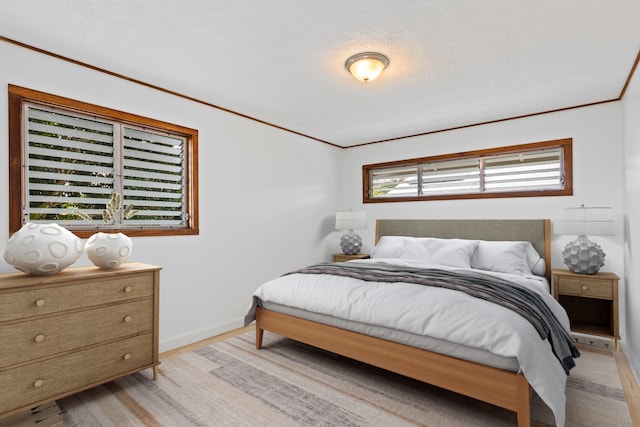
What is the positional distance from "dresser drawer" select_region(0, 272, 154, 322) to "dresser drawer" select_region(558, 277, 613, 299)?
3.64 meters

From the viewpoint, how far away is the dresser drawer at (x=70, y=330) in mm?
1830

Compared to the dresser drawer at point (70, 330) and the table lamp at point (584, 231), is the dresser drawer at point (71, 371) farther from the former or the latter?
the table lamp at point (584, 231)

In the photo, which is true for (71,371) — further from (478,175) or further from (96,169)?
(478,175)

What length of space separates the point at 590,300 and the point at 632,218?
1070mm

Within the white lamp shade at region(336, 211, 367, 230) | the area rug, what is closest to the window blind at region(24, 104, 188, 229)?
the area rug

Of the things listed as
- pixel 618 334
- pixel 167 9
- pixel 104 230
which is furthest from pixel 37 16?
pixel 618 334

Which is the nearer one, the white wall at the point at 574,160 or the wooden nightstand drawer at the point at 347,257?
the white wall at the point at 574,160

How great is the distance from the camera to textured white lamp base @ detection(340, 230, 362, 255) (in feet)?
15.5

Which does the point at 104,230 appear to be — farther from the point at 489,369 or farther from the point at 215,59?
the point at 489,369

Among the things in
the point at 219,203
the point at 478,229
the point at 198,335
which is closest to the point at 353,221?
the point at 478,229

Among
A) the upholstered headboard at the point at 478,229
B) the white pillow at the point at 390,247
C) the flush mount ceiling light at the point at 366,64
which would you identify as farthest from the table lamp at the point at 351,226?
the flush mount ceiling light at the point at 366,64

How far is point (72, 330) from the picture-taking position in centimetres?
205

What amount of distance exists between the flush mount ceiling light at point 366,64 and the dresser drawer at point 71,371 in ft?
8.22

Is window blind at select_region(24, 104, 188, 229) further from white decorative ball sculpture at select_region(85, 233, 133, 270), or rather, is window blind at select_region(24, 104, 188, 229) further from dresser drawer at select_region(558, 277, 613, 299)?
dresser drawer at select_region(558, 277, 613, 299)
